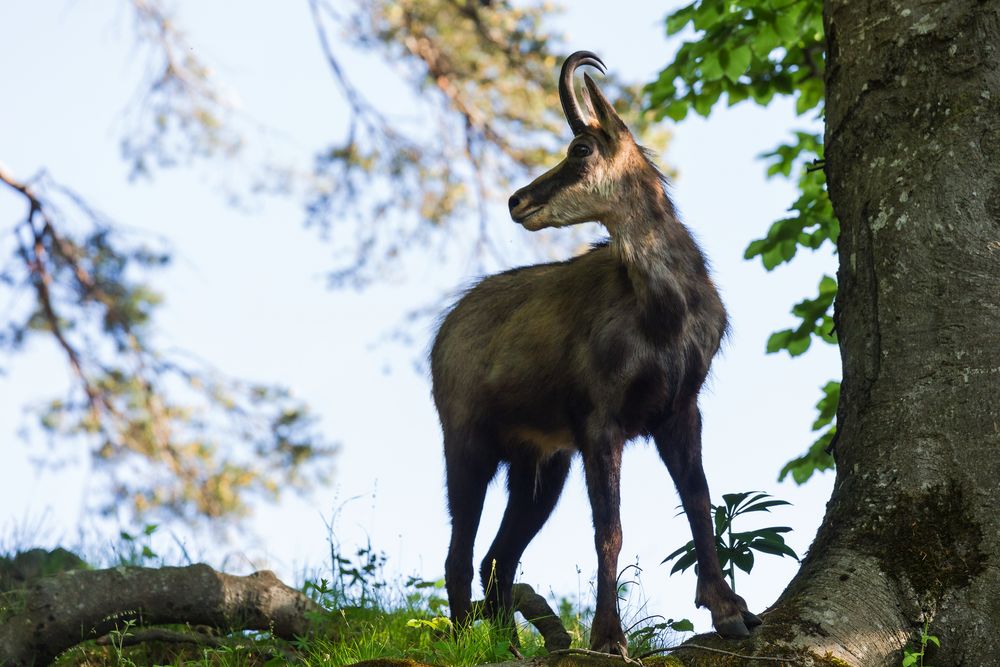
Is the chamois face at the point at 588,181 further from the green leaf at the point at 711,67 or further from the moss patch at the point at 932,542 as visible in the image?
the green leaf at the point at 711,67

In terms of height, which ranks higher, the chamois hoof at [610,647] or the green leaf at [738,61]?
the green leaf at [738,61]

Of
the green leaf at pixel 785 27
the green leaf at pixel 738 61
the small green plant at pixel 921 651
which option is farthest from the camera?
the green leaf at pixel 738 61

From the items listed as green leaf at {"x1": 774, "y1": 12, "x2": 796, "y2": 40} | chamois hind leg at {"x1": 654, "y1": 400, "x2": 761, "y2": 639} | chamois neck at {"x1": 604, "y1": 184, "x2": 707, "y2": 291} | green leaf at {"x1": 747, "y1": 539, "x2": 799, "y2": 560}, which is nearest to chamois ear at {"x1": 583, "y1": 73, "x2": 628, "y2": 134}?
chamois neck at {"x1": 604, "y1": 184, "x2": 707, "y2": 291}

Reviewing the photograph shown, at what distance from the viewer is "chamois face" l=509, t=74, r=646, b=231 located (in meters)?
5.38

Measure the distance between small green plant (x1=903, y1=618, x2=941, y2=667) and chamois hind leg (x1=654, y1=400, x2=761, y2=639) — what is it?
1.80 feet

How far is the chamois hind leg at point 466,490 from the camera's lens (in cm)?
582

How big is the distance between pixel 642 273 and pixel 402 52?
815cm

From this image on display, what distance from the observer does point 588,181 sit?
5.38 m

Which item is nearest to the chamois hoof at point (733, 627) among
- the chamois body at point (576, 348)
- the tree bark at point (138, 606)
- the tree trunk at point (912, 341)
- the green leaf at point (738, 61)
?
the tree trunk at point (912, 341)

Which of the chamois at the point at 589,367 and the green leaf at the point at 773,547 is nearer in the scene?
the green leaf at the point at 773,547

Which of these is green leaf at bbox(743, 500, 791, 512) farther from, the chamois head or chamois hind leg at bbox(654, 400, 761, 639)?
the chamois head

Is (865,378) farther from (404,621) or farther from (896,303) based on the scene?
(404,621)

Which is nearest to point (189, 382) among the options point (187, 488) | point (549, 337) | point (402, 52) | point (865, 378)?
point (187, 488)

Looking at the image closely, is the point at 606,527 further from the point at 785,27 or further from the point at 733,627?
the point at 785,27
